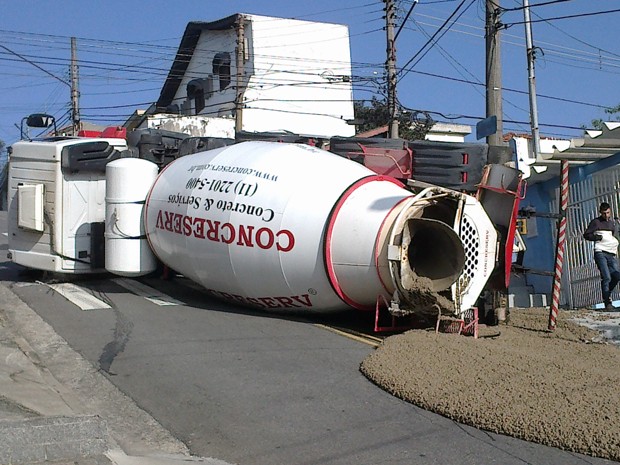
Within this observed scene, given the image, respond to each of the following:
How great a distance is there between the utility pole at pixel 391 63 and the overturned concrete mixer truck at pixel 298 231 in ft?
46.9

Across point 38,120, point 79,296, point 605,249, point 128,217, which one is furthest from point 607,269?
point 38,120

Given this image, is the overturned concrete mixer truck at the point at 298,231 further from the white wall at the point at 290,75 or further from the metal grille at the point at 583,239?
the white wall at the point at 290,75

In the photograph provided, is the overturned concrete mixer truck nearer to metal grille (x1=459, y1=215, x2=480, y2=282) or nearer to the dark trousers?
metal grille (x1=459, y1=215, x2=480, y2=282)

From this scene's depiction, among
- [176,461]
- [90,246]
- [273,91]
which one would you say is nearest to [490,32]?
[90,246]

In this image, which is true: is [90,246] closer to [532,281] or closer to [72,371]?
[72,371]

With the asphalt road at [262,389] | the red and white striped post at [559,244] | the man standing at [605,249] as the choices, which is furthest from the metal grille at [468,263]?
the man standing at [605,249]

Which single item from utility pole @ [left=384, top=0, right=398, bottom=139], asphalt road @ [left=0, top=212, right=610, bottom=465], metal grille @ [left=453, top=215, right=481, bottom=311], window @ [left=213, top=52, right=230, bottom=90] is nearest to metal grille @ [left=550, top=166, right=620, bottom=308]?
metal grille @ [left=453, top=215, right=481, bottom=311]

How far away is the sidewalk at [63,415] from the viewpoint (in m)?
5.01

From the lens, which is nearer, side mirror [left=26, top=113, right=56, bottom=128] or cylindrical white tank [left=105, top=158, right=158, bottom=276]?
cylindrical white tank [left=105, top=158, right=158, bottom=276]

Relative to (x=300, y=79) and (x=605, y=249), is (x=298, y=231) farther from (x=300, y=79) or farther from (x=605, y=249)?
(x=300, y=79)

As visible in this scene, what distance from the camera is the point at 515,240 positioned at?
34.2 ft

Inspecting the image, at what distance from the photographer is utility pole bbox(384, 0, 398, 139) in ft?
82.0

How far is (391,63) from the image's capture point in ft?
82.9

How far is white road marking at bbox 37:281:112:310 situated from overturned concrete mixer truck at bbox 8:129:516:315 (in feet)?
2.04
